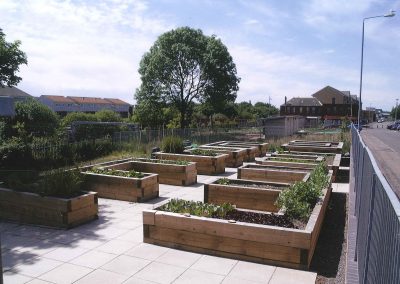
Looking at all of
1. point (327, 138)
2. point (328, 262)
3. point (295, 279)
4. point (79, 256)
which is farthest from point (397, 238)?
point (327, 138)

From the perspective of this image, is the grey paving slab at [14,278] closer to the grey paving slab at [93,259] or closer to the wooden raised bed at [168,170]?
the grey paving slab at [93,259]

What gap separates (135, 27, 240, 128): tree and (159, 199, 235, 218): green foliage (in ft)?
107

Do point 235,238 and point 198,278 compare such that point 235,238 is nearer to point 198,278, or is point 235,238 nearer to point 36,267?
point 198,278

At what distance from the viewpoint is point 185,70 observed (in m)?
40.1

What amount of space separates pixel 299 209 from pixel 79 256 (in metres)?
4.09

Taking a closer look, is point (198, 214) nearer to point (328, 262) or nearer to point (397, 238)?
point (328, 262)

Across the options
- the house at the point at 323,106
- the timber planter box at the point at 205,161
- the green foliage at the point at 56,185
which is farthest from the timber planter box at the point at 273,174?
the house at the point at 323,106

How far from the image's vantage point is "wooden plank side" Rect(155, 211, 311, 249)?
232 inches

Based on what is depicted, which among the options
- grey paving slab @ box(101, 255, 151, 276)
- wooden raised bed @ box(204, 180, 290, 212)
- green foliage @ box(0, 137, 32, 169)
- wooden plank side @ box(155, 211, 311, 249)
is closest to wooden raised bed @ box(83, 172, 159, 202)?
wooden raised bed @ box(204, 180, 290, 212)

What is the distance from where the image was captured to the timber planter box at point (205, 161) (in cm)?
1476

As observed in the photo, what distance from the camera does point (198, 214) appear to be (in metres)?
6.92

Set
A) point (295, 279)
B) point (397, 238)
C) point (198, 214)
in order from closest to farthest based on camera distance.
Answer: point (397, 238)
point (295, 279)
point (198, 214)

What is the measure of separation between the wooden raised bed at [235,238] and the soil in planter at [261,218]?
0.36 metres

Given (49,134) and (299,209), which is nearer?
(299,209)
